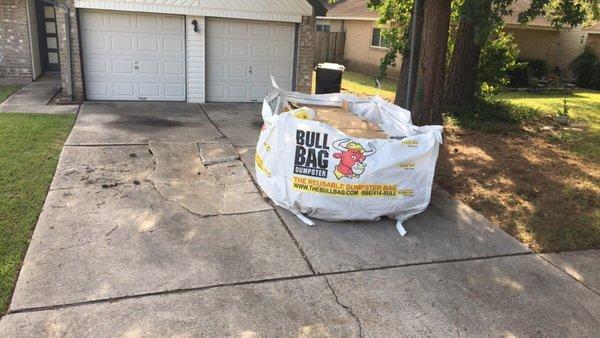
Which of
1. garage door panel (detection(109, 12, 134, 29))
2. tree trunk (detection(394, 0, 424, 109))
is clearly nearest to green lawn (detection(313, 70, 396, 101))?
tree trunk (detection(394, 0, 424, 109))

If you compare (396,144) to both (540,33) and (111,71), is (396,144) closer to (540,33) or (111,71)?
(111,71)

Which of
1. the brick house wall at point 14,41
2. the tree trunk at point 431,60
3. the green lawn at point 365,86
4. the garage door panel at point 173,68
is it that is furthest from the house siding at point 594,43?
the brick house wall at point 14,41

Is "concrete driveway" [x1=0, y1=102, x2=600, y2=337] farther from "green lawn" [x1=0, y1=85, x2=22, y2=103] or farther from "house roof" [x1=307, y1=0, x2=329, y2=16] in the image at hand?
"house roof" [x1=307, y1=0, x2=329, y2=16]

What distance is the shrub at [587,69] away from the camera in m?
20.8

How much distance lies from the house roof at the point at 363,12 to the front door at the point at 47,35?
→ 12427 millimetres

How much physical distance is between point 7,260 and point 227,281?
6.44ft

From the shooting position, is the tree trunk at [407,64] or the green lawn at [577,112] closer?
the tree trunk at [407,64]

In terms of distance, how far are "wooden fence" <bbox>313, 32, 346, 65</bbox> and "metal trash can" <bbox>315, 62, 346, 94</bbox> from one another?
1263 centimetres

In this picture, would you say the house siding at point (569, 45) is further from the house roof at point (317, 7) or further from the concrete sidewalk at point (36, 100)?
the concrete sidewalk at point (36, 100)

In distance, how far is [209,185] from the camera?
6.57 meters

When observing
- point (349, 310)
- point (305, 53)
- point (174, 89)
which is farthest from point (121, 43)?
point (349, 310)

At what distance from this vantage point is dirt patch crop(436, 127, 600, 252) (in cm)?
584

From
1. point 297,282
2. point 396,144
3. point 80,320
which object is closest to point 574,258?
point 396,144

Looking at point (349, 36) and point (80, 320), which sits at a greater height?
point (349, 36)
